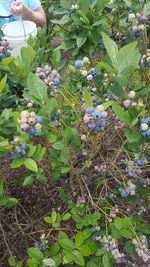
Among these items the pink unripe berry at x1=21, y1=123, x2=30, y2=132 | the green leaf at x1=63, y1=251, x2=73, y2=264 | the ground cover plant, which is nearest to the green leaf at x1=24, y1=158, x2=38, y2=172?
the ground cover plant

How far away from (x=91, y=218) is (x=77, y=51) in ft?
2.75

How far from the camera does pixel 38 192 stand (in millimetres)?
1883

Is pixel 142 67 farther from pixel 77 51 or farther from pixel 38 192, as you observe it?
pixel 38 192

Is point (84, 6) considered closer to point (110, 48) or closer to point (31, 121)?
point (110, 48)

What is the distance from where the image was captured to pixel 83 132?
141 centimetres

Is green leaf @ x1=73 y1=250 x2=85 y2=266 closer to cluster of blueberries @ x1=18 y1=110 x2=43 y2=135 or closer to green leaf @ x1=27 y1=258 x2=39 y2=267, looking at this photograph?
green leaf @ x1=27 y1=258 x2=39 y2=267

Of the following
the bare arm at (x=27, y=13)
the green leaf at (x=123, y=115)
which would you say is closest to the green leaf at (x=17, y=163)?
the green leaf at (x=123, y=115)

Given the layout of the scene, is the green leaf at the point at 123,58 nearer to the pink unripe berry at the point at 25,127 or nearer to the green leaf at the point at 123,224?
the pink unripe berry at the point at 25,127

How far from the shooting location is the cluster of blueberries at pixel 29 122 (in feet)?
2.95

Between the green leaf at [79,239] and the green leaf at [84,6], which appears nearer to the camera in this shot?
the green leaf at [79,239]

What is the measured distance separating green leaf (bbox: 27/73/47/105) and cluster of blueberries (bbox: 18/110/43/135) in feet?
0.36

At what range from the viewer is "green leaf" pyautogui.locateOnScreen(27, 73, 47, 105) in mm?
994

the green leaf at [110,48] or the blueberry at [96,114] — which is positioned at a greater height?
the green leaf at [110,48]

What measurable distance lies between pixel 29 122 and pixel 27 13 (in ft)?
6.94
